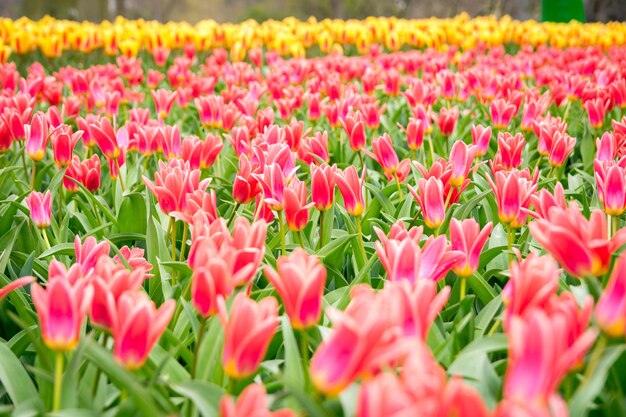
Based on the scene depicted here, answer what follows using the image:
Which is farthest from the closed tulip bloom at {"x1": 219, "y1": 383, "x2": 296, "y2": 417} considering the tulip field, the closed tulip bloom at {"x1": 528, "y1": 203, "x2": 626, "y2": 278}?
the closed tulip bloom at {"x1": 528, "y1": 203, "x2": 626, "y2": 278}

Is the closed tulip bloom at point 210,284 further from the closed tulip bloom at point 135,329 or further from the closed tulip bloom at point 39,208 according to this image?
the closed tulip bloom at point 39,208

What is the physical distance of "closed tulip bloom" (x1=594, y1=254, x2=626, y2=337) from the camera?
106cm

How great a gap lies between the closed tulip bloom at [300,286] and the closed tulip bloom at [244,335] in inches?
2.7

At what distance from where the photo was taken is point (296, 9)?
25.2m

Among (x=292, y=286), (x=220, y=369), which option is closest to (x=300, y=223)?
(x=220, y=369)

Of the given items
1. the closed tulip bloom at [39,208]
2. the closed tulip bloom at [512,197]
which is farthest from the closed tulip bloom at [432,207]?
the closed tulip bloom at [39,208]

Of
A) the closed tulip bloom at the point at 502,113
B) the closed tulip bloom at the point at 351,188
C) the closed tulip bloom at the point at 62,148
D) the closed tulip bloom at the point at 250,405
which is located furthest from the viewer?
the closed tulip bloom at the point at 502,113

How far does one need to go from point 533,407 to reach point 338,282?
48.9 inches

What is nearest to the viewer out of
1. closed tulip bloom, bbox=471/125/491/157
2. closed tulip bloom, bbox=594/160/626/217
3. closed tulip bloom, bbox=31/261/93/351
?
closed tulip bloom, bbox=31/261/93/351

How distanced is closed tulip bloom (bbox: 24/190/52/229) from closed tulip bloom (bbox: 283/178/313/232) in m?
0.83

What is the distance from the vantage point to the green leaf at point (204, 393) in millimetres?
1139

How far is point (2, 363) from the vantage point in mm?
1390

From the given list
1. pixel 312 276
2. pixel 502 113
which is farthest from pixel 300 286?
pixel 502 113

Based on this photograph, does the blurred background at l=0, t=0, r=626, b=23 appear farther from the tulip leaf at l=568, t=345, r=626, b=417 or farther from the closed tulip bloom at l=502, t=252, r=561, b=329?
the tulip leaf at l=568, t=345, r=626, b=417
